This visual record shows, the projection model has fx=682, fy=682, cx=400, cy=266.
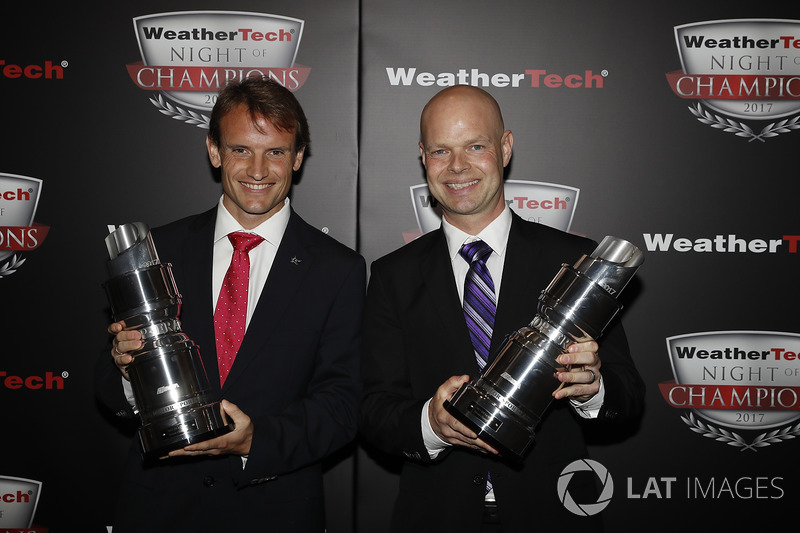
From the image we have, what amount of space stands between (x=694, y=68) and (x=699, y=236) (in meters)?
0.72

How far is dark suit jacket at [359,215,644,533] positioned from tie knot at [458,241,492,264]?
59 millimetres

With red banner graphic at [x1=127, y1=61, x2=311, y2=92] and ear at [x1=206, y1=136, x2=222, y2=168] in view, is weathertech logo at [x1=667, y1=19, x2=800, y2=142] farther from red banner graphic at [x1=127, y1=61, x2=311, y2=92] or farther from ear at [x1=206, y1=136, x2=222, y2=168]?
ear at [x1=206, y1=136, x2=222, y2=168]

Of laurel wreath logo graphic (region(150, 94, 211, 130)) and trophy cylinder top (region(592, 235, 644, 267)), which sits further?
laurel wreath logo graphic (region(150, 94, 211, 130))

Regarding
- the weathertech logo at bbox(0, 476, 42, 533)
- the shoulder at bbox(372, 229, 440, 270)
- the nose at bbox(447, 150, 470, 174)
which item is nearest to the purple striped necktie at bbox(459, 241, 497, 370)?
the shoulder at bbox(372, 229, 440, 270)

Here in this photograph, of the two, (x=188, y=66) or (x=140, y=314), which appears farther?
(x=188, y=66)

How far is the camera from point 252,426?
6.16 ft

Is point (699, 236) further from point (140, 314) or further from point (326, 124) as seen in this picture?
point (140, 314)

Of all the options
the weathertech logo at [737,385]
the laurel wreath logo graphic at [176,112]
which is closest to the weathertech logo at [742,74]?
the weathertech logo at [737,385]

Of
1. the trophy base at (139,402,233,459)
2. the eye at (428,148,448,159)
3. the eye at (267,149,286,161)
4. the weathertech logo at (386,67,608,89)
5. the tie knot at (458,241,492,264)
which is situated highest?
the weathertech logo at (386,67,608,89)

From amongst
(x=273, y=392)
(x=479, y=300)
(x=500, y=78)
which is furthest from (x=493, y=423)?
(x=500, y=78)

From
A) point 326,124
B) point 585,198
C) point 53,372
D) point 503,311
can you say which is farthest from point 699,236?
point 53,372

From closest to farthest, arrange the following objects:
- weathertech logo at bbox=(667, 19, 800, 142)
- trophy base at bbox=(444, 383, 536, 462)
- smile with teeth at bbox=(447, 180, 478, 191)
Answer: trophy base at bbox=(444, 383, 536, 462) → smile with teeth at bbox=(447, 180, 478, 191) → weathertech logo at bbox=(667, 19, 800, 142)

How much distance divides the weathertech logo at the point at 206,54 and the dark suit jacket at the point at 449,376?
1.28 m

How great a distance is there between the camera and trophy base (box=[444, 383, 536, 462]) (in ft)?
5.33
